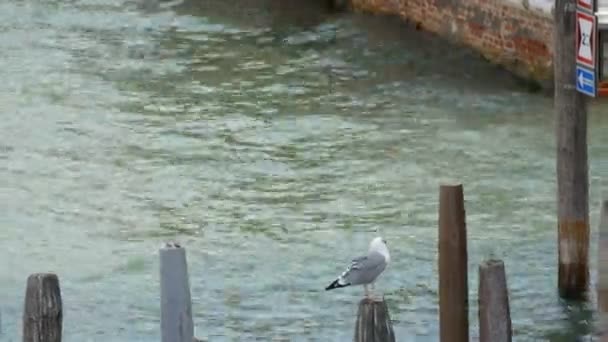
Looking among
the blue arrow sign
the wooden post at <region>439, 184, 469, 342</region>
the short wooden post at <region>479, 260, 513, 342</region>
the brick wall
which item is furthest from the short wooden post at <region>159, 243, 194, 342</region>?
the brick wall

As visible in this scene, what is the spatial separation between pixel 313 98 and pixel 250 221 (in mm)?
4222

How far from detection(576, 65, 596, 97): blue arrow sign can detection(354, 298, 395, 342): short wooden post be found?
305 centimetres

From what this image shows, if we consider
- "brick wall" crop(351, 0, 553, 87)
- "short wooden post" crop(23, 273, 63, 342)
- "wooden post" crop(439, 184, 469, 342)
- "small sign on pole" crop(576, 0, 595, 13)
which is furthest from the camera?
"brick wall" crop(351, 0, 553, 87)

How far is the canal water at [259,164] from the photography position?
11.3m

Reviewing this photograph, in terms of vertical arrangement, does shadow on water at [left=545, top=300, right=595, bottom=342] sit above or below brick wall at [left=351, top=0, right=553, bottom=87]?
below

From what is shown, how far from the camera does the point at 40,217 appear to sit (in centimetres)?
1379

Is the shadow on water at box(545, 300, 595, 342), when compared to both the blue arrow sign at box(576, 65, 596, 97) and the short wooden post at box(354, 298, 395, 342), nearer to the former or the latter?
the blue arrow sign at box(576, 65, 596, 97)

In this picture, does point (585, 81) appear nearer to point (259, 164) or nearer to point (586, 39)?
point (586, 39)

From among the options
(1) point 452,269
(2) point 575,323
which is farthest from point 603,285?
(2) point 575,323

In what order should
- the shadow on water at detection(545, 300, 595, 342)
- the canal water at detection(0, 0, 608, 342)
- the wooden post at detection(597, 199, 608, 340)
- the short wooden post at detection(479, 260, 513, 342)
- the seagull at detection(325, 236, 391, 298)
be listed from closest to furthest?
the short wooden post at detection(479, 260, 513, 342), the wooden post at detection(597, 199, 608, 340), the seagull at detection(325, 236, 391, 298), the shadow on water at detection(545, 300, 595, 342), the canal water at detection(0, 0, 608, 342)

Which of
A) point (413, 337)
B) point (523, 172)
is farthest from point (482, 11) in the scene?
point (413, 337)

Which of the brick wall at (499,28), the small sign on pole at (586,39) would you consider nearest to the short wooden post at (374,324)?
the small sign on pole at (586,39)

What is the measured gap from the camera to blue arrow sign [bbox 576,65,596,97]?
389 inches

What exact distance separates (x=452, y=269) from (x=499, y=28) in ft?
31.5
